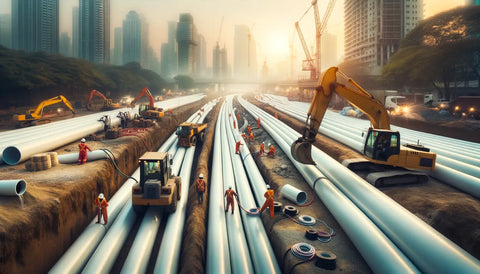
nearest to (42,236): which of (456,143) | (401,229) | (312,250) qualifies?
(312,250)

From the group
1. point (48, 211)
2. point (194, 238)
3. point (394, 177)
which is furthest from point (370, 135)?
point (48, 211)

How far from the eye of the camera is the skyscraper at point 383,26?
149 metres

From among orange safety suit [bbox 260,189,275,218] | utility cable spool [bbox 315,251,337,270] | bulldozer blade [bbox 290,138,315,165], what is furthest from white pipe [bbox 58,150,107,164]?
utility cable spool [bbox 315,251,337,270]

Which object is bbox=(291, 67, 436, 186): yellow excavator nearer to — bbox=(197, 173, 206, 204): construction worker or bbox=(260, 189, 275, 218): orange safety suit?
bbox=(260, 189, 275, 218): orange safety suit

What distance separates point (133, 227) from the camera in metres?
13.7

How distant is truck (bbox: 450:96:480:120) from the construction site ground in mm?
34012

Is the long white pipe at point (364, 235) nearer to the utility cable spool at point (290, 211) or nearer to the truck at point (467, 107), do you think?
the utility cable spool at point (290, 211)

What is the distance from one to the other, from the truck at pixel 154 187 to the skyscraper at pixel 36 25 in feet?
521

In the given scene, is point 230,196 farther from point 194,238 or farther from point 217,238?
point 194,238

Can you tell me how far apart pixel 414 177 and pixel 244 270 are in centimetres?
1174

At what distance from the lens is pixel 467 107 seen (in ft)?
143

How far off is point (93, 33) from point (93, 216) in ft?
599

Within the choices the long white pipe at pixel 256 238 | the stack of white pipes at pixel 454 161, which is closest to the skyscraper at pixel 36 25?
the stack of white pipes at pixel 454 161

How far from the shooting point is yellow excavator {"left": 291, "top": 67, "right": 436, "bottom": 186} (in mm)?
15930
